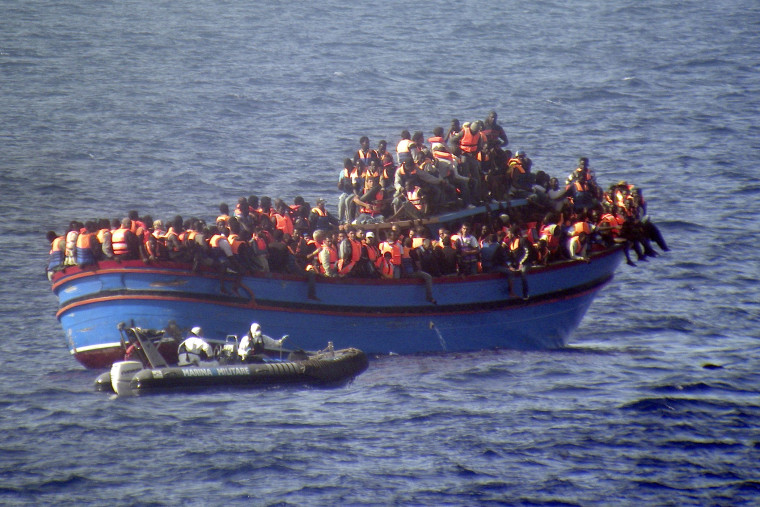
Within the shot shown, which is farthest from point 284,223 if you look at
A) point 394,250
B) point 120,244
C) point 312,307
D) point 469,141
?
point 469,141

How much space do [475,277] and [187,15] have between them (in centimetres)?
7800

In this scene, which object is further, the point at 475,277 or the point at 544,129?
the point at 544,129

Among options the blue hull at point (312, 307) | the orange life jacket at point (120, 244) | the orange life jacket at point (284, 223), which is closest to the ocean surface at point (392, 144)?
the blue hull at point (312, 307)

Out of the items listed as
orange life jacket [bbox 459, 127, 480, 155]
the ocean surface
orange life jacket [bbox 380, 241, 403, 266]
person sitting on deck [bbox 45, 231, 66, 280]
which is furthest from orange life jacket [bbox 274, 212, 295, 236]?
person sitting on deck [bbox 45, 231, 66, 280]

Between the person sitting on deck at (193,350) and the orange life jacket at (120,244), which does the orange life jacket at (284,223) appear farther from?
the orange life jacket at (120,244)

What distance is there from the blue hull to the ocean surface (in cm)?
84

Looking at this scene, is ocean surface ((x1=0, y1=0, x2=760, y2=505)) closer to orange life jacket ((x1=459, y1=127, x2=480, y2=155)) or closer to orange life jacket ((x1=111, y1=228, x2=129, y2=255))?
orange life jacket ((x1=111, y1=228, x2=129, y2=255))

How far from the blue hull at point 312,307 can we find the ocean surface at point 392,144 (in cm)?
84

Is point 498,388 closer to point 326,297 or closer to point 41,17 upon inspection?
point 326,297

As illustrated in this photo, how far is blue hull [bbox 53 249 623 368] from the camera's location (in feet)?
94.8

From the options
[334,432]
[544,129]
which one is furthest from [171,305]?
[544,129]

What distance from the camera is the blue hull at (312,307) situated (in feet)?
94.8

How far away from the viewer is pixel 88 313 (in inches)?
1155

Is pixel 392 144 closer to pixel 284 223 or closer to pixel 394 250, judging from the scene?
pixel 284 223
